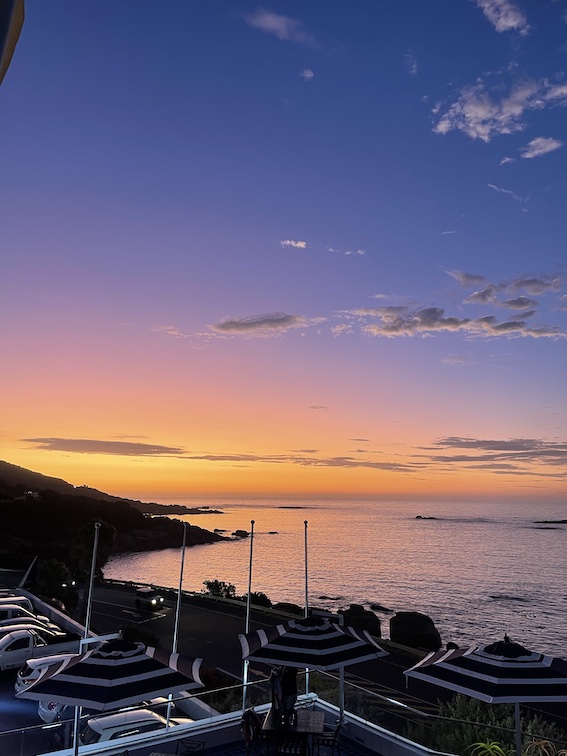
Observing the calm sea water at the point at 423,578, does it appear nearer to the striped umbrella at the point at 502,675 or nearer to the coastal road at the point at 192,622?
the coastal road at the point at 192,622

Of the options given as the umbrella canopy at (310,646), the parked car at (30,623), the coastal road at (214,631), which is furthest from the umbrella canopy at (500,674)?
the parked car at (30,623)

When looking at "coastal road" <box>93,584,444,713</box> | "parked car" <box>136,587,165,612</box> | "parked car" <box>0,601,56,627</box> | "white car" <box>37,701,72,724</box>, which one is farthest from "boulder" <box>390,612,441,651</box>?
"white car" <box>37,701,72,724</box>

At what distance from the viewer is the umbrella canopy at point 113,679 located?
34.1 ft

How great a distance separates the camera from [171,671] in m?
11.1

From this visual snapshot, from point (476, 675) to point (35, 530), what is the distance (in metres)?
153

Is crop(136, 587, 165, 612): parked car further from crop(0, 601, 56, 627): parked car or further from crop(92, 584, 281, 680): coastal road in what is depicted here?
crop(0, 601, 56, 627): parked car

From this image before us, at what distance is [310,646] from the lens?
1295cm

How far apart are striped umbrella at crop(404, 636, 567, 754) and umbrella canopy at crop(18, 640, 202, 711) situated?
4.52 m

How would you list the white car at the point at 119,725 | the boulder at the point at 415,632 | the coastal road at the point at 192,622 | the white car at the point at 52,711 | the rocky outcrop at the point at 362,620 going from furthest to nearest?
the rocky outcrop at the point at 362,620, the boulder at the point at 415,632, the coastal road at the point at 192,622, the white car at the point at 52,711, the white car at the point at 119,725

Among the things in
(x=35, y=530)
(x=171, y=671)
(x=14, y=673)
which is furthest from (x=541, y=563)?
(x=171, y=671)

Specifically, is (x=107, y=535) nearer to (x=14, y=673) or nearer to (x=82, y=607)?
(x=82, y=607)

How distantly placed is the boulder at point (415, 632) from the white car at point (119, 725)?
4821 centimetres

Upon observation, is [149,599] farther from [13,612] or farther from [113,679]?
[113,679]

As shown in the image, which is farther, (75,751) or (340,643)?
(340,643)
